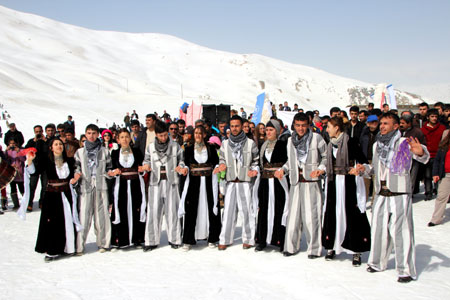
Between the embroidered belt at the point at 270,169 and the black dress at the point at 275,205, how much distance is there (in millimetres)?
41

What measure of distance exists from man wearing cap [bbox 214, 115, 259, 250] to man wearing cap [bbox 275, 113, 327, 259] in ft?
1.80

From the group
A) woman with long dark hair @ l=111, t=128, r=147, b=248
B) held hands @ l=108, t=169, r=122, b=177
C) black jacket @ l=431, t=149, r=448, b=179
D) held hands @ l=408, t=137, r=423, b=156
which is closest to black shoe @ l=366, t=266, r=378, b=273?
held hands @ l=408, t=137, r=423, b=156

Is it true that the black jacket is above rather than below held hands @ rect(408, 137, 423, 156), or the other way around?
below

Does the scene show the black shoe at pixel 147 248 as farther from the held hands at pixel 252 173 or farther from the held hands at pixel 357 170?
the held hands at pixel 357 170

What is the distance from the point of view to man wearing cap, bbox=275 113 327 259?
17.7 feet

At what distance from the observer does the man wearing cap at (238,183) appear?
5.89 metres

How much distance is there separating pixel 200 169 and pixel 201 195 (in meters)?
0.38

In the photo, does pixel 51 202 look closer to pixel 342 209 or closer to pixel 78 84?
pixel 342 209

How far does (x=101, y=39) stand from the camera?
333 ft

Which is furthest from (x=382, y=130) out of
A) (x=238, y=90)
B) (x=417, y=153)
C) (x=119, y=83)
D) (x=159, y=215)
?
(x=238, y=90)

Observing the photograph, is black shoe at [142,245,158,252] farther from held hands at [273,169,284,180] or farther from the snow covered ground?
held hands at [273,169,284,180]

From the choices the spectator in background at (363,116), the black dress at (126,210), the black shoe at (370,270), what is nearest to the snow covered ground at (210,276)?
the black shoe at (370,270)

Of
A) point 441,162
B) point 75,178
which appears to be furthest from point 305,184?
point 75,178

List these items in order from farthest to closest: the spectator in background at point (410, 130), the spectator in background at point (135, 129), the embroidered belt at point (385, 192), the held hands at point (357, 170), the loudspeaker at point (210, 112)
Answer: the loudspeaker at point (210, 112) → the spectator in background at point (135, 129) → the spectator in background at point (410, 130) → the held hands at point (357, 170) → the embroidered belt at point (385, 192)
